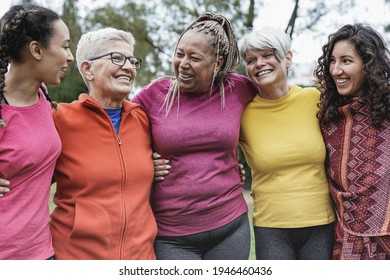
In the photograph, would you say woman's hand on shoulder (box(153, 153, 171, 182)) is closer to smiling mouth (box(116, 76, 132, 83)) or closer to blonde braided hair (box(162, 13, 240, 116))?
blonde braided hair (box(162, 13, 240, 116))

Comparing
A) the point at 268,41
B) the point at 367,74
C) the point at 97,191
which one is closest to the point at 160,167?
the point at 97,191

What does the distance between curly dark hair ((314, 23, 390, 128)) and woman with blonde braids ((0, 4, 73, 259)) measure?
1.65m

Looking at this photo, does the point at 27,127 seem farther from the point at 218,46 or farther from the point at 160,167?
the point at 218,46

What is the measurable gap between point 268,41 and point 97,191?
4.70 feet

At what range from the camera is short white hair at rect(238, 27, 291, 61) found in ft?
11.1

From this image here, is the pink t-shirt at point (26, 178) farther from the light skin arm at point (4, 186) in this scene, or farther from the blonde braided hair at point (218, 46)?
the blonde braided hair at point (218, 46)

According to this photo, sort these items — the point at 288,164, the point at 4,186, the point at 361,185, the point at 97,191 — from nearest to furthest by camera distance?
the point at 4,186 → the point at 97,191 → the point at 361,185 → the point at 288,164

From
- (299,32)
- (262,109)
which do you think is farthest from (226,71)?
(299,32)

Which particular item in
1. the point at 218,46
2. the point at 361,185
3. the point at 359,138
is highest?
the point at 218,46

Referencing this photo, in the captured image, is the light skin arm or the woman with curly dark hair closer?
the light skin arm

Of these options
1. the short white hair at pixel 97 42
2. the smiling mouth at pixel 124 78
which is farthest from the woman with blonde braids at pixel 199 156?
the short white hair at pixel 97 42

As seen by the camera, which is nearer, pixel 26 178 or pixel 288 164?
pixel 26 178

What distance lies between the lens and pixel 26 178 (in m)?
2.72

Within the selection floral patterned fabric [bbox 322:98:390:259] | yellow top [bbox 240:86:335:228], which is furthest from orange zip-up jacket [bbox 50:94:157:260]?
floral patterned fabric [bbox 322:98:390:259]
